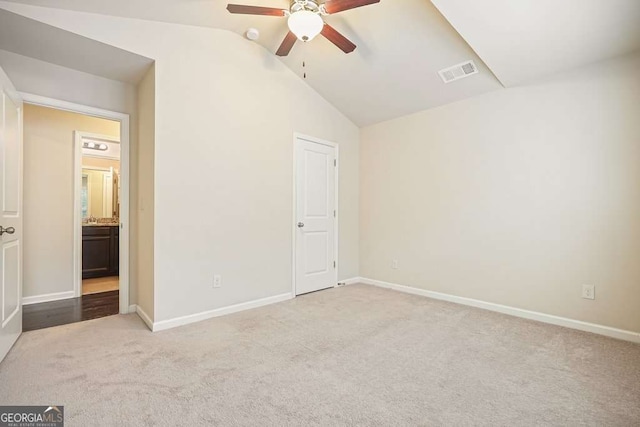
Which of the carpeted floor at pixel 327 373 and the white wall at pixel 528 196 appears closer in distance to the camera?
the carpeted floor at pixel 327 373

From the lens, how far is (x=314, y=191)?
4227 mm

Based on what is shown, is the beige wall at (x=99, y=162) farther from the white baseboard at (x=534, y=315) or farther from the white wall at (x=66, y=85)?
the white baseboard at (x=534, y=315)

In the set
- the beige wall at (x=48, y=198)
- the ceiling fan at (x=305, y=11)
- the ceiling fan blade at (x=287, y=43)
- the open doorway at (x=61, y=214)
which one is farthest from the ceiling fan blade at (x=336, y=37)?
the beige wall at (x=48, y=198)

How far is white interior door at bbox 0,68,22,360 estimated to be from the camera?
2.20m

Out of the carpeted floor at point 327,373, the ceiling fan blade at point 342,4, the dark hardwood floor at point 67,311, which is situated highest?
the ceiling fan blade at point 342,4

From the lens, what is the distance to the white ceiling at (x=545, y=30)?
228 cm

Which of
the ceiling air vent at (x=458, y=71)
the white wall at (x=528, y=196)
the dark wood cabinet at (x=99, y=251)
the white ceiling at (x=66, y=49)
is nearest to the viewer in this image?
the white ceiling at (x=66, y=49)

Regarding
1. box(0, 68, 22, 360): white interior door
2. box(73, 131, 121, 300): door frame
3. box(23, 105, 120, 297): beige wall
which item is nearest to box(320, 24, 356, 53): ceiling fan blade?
box(0, 68, 22, 360): white interior door

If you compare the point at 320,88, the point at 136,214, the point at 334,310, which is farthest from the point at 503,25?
the point at 136,214

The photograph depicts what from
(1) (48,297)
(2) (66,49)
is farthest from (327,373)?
(1) (48,297)

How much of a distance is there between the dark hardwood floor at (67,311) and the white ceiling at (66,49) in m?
2.51

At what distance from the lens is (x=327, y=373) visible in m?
2.03

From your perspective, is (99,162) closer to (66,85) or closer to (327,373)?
(66,85)

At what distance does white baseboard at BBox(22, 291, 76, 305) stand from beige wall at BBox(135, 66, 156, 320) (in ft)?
4.57
